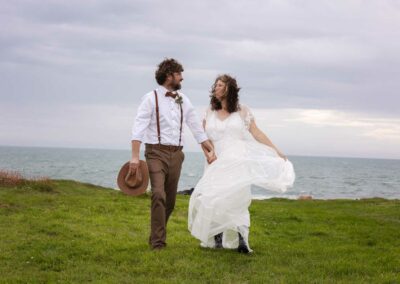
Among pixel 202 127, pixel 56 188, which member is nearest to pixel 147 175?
pixel 202 127

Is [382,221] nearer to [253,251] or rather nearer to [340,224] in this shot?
[340,224]

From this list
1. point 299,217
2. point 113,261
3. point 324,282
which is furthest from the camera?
point 299,217

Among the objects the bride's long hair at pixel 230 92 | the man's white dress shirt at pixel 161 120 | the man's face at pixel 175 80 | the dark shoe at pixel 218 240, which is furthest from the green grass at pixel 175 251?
the man's face at pixel 175 80

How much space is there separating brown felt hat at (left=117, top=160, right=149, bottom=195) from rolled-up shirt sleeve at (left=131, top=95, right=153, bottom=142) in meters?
0.43

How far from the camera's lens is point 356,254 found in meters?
9.45

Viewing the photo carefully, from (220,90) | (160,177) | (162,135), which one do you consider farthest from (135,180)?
(220,90)

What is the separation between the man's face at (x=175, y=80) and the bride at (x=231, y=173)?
0.66 m

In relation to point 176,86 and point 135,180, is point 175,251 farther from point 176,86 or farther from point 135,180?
point 176,86

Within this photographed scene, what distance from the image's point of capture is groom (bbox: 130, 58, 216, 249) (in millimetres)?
8734

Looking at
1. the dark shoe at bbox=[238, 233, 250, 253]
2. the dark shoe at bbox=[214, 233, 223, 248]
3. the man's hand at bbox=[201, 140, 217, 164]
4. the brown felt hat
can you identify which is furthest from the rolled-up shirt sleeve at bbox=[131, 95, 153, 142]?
the dark shoe at bbox=[238, 233, 250, 253]

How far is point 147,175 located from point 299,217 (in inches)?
335

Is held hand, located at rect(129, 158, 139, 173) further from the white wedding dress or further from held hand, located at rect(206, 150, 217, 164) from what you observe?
held hand, located at rect(206, 150, 217, 164)

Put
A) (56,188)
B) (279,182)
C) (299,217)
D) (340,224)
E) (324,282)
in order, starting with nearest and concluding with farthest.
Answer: (324,282) → (279,182) → (340,224) → (299,217) → (56,188)

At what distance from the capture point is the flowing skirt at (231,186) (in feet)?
28.9
